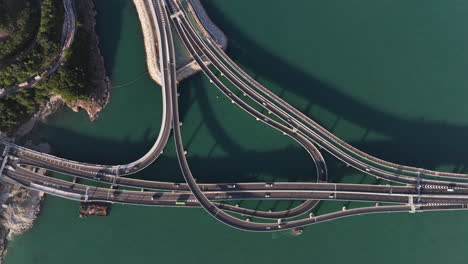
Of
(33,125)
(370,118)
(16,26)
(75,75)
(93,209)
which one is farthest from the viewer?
(370,118)

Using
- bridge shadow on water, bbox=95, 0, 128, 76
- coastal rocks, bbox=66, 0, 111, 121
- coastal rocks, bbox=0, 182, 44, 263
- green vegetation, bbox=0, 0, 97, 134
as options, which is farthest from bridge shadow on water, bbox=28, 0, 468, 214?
coastal rocks, bbox=0, 182, 44, 263

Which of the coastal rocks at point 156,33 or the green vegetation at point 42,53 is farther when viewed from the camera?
the coastal rocks at point 156,33

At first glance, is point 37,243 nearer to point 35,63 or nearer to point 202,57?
point 35,63

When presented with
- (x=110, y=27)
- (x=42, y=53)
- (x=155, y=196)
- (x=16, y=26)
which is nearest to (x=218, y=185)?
(x=155, y=196)

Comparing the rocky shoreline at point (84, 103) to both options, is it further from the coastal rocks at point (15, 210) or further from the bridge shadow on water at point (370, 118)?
the bridge shadow on water at point (370, 118)

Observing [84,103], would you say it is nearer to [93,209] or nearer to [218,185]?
[93,209]

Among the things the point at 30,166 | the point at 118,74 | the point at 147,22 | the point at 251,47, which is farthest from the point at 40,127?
the point at 251,47

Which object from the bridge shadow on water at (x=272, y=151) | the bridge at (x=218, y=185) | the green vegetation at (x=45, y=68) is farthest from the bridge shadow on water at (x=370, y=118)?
the green vegetation at (x=45, y=68)
